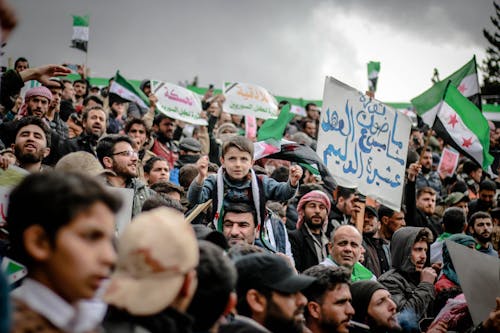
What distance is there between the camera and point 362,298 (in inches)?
186

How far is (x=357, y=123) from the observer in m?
7.03

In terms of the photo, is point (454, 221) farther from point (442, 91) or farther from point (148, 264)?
point (148, 264)

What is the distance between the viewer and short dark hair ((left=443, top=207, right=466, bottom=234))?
757 cm

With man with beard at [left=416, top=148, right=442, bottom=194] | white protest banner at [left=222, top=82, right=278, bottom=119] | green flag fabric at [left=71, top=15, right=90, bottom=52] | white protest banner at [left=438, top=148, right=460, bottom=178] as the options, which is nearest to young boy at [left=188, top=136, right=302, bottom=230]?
man with beard at [left=416, top=148, right=442, bottom=194]

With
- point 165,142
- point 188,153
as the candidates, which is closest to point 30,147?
point 188,153

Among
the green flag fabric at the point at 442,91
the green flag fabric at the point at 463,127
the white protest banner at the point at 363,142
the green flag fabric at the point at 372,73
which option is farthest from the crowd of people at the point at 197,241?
the green flag fabric at the point at 372,73

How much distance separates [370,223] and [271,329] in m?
4.19

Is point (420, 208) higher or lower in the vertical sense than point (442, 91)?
lower

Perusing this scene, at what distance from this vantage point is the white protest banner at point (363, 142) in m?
6.81

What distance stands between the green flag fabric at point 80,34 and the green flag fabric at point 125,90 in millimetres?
5601

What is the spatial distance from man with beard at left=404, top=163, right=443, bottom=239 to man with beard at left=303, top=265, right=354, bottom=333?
3.79 meters

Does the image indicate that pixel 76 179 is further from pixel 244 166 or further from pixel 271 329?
pixel 244 166

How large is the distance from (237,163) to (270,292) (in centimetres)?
214

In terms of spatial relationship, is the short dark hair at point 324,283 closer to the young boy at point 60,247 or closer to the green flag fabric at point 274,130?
the young boy at point 60,247
